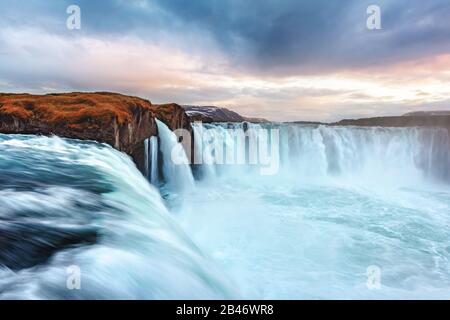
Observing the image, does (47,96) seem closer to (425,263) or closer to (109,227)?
(109,227)

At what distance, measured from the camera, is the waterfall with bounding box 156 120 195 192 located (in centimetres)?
1349

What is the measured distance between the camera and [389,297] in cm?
505

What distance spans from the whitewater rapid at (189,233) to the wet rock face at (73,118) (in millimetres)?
560

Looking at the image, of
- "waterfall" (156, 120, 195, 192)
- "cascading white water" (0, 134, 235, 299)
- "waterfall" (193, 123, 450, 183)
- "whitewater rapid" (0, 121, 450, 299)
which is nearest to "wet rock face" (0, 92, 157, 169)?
"whitewater rapid" (0, 121, 450, 299)

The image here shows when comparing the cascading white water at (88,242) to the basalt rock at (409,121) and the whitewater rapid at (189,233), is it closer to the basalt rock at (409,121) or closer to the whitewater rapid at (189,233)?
the whitewater rapid at (189,233)

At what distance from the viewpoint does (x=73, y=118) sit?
9633 millimetres

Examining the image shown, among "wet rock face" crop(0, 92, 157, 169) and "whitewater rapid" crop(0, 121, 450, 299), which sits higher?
"wet rock face" crop(0, 92, 157, 169)

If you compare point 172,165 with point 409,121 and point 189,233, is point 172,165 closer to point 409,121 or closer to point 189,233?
Answer: point 189,233

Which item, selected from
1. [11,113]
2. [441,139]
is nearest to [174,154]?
[11,113]

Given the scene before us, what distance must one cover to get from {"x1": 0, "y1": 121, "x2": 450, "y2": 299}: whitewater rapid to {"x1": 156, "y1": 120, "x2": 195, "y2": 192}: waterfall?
46 mm

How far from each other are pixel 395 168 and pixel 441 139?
459cm

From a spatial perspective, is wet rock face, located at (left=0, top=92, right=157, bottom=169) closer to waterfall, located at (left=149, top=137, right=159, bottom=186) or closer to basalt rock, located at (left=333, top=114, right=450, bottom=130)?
waterfall, located at (left=149, top=137, right=159, bottom=186)

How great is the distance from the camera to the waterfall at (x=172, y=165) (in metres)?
13.5
